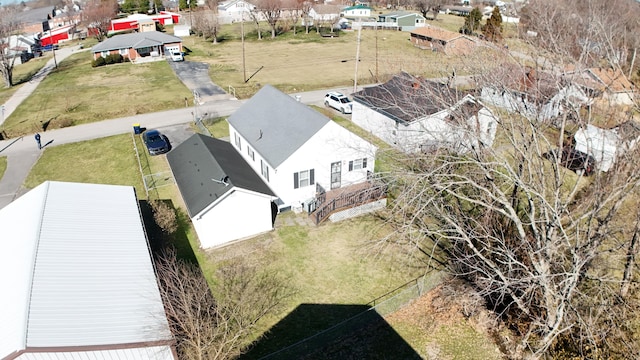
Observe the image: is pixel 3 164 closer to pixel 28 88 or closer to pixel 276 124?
pixel 276 124

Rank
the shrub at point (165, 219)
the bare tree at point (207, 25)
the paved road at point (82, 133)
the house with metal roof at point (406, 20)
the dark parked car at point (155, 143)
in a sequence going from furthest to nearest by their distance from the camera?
the house with metal roof at point (406, 20) < the bare tree at point (207, 25) < the dark parked car at point (155, 143) < the paved road at point (82, 133) < the shrub at point (165, 219)

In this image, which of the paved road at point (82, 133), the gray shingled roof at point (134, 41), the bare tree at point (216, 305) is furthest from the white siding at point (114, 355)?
the gray shingled roof at point (134, 41)

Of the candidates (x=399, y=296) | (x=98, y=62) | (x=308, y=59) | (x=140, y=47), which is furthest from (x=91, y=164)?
(x=308, y=59)

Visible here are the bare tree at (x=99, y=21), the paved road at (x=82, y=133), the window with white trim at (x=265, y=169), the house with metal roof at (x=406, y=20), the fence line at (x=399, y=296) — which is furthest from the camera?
the house with metal roof at (x=406, y=20)

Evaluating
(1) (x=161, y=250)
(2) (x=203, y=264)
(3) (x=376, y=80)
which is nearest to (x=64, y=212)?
(1) (x=161, y=250)

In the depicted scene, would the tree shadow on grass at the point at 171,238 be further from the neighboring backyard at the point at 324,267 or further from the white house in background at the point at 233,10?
the white house in background at the point at 233,10

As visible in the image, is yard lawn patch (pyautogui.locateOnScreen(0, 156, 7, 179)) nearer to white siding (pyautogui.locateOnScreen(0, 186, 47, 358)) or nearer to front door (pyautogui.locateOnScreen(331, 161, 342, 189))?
white siding (pyautogui.locateOnScreen(0, 186, 47, 358))
